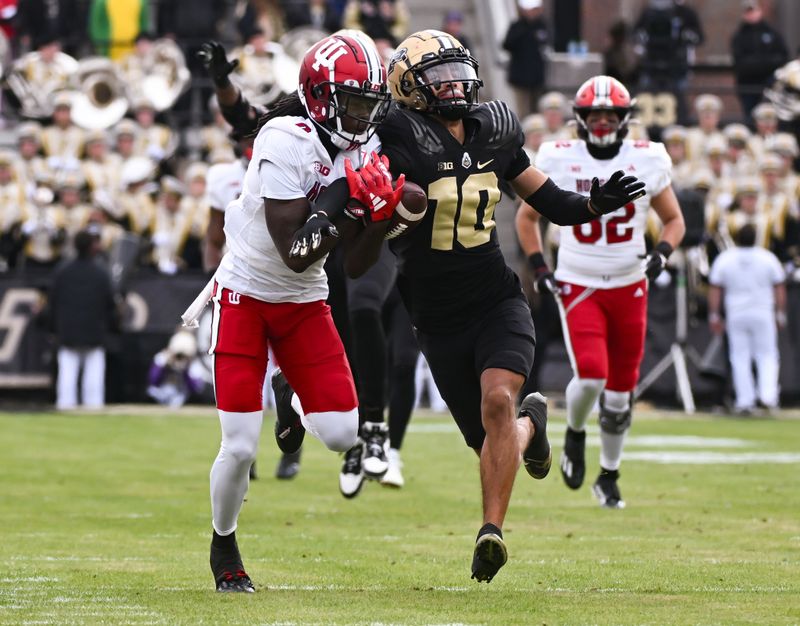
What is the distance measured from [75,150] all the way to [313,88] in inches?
481

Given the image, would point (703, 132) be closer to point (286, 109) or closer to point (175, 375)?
point (175, 375)

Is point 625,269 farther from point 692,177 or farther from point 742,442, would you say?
point 692,177

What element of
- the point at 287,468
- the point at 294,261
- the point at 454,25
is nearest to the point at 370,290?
the point at 287,468

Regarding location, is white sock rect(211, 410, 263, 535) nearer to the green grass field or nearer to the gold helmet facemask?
the green grass field

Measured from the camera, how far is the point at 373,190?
6.01m

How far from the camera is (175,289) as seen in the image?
665 inches

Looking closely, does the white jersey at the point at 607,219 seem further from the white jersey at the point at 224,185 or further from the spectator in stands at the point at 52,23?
the spectator in stands at the point at 52,23

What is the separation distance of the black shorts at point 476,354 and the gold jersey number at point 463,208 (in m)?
0.31

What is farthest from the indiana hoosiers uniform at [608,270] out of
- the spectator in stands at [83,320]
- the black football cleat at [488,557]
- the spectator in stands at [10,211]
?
the spectator in stands at [10,211]

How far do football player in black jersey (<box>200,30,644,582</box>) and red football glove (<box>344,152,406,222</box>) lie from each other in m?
0.53

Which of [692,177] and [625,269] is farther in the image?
[692,177]

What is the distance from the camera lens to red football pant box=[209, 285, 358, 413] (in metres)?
6.27

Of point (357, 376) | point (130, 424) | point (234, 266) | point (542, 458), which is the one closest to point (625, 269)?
point (357, 376)

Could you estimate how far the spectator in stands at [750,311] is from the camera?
1648cm
